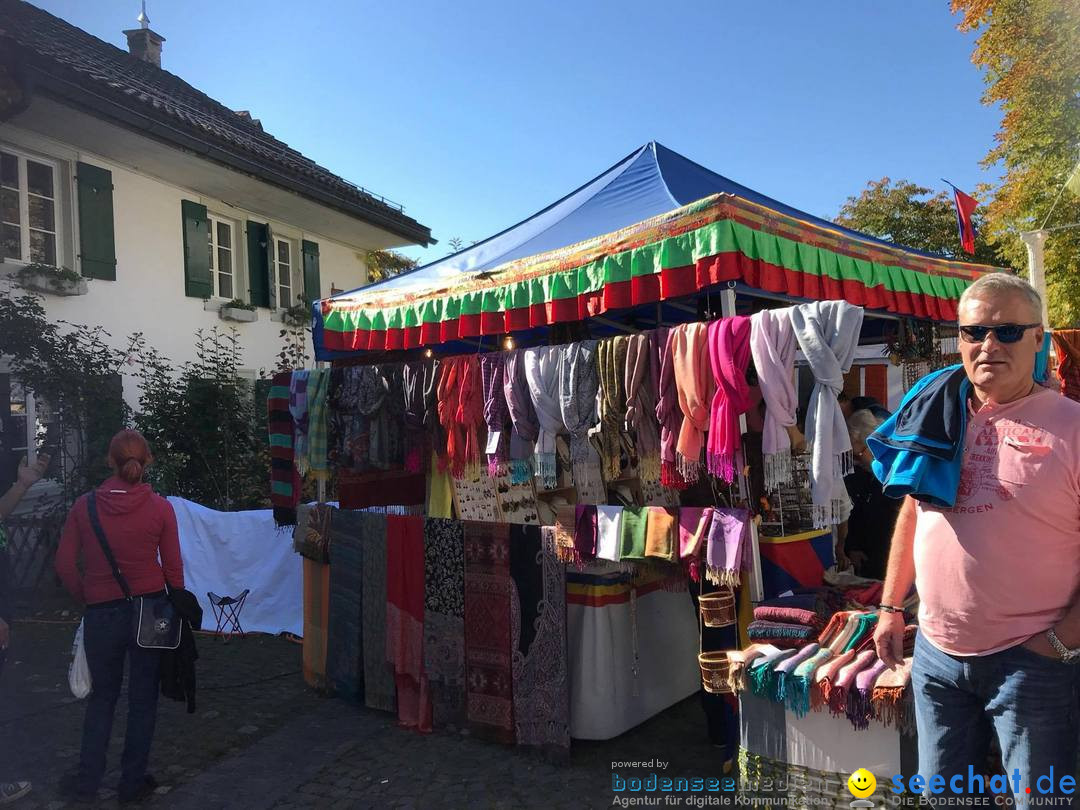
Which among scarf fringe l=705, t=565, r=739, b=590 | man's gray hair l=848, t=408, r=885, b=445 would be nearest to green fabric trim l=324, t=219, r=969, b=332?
A: man's gray hair l=848, t=408, r=885, b=445

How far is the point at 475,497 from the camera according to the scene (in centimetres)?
537

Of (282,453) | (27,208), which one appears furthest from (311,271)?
(282,453)

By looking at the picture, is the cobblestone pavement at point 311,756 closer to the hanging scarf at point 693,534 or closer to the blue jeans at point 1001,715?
the hanging scarf at point 693,534

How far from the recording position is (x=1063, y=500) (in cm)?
194

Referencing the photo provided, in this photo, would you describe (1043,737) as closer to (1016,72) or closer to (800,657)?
(800,657)

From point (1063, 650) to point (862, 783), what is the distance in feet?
3.88

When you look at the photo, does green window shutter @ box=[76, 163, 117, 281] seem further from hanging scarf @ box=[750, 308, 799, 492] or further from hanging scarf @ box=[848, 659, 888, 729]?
hanging scarf @ box=[848, 659, 888, 729]

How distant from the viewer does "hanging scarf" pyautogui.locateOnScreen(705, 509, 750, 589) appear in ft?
11.0

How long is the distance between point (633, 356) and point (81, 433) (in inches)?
258

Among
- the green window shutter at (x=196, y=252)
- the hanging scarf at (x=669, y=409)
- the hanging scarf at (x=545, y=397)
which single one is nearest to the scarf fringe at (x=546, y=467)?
the hanging scarf at (x=545, y=397)

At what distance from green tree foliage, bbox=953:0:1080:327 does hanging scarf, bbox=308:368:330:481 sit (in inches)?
653

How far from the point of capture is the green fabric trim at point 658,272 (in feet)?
12.0

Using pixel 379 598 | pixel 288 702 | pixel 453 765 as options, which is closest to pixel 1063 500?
pixel 453 765

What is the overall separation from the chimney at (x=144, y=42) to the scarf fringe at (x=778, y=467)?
14.3 m
